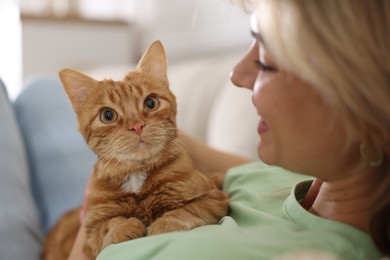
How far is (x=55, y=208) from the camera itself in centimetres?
197

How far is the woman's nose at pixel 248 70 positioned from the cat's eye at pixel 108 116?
234 millimetres

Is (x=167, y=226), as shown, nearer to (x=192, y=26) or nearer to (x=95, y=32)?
(x=192, y=26)

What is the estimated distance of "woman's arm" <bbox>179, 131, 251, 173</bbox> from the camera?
154cm

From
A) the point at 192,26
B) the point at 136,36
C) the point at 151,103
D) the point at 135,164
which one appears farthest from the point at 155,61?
the point at 136,36

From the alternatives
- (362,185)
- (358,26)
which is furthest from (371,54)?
(362,185)

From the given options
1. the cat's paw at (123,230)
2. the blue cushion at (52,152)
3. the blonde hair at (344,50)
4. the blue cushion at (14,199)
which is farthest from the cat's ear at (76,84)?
the blue cushion at (52,152)

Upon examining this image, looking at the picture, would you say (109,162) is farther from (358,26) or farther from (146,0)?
(146,0)

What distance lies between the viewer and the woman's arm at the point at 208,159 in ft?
5.07

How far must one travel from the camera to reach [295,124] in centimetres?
91

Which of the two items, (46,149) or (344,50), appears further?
(46,149)

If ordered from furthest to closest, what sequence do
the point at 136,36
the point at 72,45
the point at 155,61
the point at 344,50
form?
1. the point at 136,36
2. the point at 72,45
3. the point at 155,61
4. the point at 344,50

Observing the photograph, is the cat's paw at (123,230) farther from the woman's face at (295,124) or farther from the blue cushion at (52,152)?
the blue cushion at (52,152)

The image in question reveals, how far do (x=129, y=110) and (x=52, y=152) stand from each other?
103cm

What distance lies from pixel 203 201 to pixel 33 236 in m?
0.78
